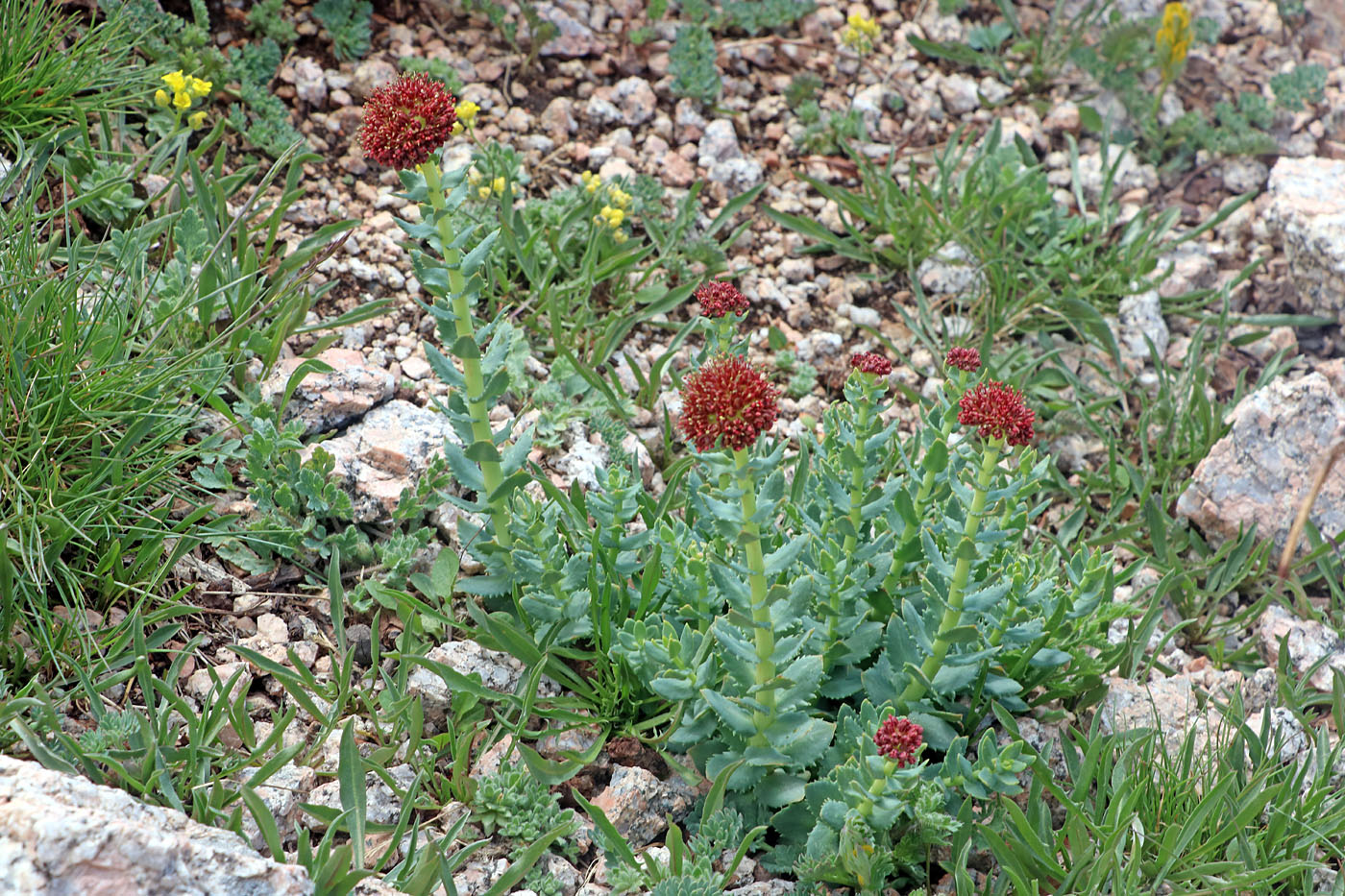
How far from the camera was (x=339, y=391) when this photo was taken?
3701 mm

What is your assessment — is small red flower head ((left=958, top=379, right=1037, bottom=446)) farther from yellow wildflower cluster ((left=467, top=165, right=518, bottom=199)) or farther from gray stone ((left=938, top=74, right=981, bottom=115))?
gray stone ((left=938, top=74, right=981, bottom=115))

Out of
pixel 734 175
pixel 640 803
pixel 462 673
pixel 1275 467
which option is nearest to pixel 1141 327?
pixel 1275 467

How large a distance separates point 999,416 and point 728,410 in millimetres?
677

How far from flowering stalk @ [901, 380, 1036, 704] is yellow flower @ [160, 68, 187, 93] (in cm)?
308

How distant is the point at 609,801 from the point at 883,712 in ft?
2.60

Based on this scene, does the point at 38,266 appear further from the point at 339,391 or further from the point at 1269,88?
the point at 1269,88

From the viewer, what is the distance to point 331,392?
3.69 metres

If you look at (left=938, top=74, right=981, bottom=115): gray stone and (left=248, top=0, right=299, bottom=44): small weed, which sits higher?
(left=248, top=0, right=299, bottom=44): small weed

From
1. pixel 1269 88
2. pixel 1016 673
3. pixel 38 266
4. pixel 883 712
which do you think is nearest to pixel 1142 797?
pixel 1016 673

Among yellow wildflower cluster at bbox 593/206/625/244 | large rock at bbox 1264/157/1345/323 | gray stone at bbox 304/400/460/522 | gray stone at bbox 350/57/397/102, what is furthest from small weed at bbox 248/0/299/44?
large rock at bbox 1264/157/1345/323

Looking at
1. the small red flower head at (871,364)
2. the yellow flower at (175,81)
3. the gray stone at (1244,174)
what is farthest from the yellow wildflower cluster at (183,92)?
the gray stone at (1244,174)

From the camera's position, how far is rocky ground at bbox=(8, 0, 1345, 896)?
3164mm

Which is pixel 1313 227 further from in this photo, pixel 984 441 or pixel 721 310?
pixel 721 310

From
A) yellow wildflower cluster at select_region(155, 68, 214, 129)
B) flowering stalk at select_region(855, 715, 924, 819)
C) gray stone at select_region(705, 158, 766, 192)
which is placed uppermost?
yellow wildflower cluster at select_region(155, 68, 214, 129)
